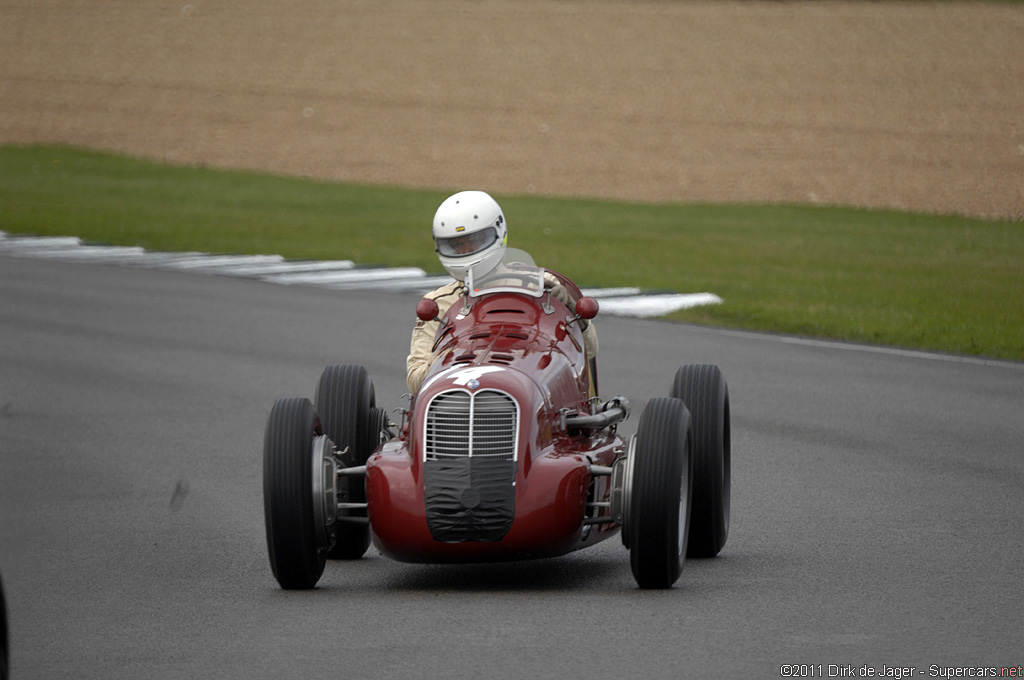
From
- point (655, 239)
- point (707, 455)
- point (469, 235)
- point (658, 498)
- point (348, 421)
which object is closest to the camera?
point (658, 498)

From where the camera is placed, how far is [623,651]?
6.02 metres

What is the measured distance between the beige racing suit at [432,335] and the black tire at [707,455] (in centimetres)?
52

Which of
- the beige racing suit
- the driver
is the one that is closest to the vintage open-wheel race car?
the beige racing suit

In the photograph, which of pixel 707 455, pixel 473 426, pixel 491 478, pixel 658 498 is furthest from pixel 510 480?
pixel 707 455

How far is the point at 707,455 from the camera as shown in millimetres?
7988

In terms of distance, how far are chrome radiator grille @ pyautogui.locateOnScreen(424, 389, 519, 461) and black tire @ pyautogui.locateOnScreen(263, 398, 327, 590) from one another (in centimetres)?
54

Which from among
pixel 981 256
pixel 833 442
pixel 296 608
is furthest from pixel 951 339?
pixel 296 608

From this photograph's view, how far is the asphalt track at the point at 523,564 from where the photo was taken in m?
6.09

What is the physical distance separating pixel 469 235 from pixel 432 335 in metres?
0.54

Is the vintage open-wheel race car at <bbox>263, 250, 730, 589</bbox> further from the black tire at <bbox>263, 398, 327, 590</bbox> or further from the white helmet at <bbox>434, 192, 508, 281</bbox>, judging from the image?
the white helmet at <bbox>434, 192, 508, 281</bbox>

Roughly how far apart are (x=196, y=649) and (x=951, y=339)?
1270 cm

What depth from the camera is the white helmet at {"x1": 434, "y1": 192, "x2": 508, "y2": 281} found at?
8391 mm

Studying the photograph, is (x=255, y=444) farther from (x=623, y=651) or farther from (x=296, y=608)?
(x=623, y=651)

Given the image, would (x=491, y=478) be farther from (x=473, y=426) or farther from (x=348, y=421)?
(x=348, y=421)
